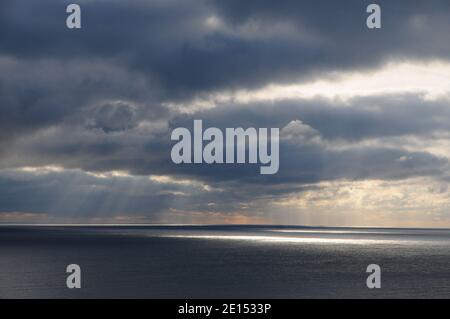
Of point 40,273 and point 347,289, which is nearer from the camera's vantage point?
point 347,289

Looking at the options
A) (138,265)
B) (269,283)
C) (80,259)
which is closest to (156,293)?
(269,283)

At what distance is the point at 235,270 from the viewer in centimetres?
10656

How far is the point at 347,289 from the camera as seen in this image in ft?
265

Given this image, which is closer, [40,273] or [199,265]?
[40,273]
